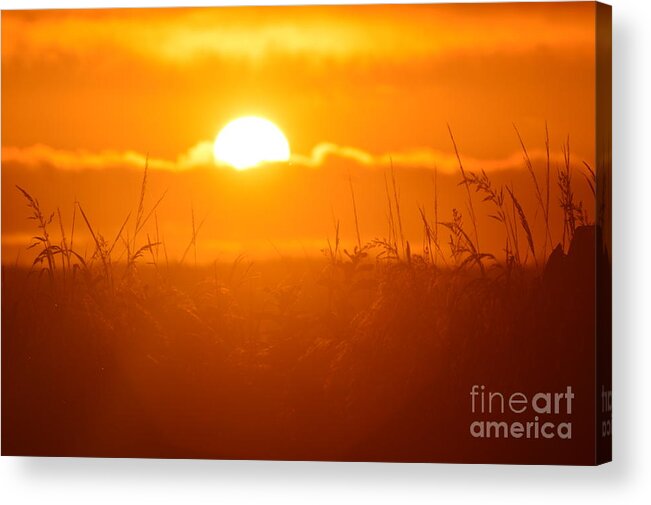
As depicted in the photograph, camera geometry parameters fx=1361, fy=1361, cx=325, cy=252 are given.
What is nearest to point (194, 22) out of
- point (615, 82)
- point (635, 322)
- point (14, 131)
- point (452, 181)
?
point (14, 131)

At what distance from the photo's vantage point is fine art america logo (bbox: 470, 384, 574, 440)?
526 cm

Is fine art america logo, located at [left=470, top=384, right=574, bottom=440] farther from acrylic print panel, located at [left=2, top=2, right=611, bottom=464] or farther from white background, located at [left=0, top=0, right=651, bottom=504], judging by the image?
white background, located at [left=0, top=0, right=651, bottom=504]

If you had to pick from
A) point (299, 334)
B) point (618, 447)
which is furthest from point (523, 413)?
point (299, 334)

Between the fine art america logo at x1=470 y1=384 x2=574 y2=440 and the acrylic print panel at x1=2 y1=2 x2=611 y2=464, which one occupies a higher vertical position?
the acrylic print panel at x1=2 y1=2 x2=611 y2=464

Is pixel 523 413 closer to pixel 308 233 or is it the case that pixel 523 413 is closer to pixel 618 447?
pixel 618 447

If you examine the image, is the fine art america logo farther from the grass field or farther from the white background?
the white background

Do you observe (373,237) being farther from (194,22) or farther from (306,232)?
(194,22)

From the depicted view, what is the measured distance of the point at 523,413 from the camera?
5273 mm

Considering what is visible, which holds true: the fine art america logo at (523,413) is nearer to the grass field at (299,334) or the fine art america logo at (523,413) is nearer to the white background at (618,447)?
the grass field at (299,334)

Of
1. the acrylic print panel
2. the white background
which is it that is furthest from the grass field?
the white background

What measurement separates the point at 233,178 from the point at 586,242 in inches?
55.3

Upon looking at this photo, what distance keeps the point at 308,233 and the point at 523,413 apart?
109cm

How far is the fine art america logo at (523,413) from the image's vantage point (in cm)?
526

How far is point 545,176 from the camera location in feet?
17.4
